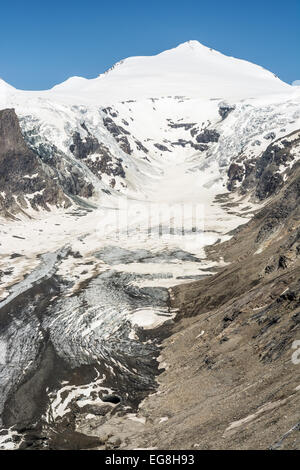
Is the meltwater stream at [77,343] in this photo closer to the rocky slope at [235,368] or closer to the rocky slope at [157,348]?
the rocky slope at [157,348]

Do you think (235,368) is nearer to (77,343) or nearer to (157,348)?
(157,348)

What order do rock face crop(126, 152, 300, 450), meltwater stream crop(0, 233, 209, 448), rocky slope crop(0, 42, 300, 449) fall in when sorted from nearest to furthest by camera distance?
rock face crop(126, 152, 300, 450) → rocky slope crop(0, 42, 300, 449) → meltwater stream crop(0, 233, 209, 448)

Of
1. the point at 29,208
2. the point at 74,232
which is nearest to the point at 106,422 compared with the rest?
the point at 74,232

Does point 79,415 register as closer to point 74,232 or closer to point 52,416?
point 52,416

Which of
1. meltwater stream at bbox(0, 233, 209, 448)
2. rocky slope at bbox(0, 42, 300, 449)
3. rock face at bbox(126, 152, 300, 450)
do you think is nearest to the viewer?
rock face at bbox(126, 152, 300, 450)

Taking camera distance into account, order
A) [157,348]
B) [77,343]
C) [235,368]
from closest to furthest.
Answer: [235,368]
[157,348]
[77,343]

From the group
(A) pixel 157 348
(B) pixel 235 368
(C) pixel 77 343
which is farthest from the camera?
(C) pixel 77 343

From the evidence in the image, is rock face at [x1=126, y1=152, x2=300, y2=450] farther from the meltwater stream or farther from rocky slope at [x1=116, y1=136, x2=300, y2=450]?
the meltwater stream

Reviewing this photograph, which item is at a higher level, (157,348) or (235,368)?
(235,368)

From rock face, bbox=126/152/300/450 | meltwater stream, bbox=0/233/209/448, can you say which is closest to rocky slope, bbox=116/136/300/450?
rock face, bbox=126/152/300/450

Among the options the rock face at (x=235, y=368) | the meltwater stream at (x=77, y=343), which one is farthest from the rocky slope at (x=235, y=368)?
the meltwater stream at (x=77, y=343)

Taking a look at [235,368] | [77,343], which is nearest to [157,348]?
[77,343]

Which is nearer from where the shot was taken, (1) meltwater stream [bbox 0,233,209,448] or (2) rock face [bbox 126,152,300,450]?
(2) rock face [bbox 126,152,300,450]

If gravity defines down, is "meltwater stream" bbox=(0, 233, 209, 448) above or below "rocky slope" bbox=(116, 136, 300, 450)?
below
